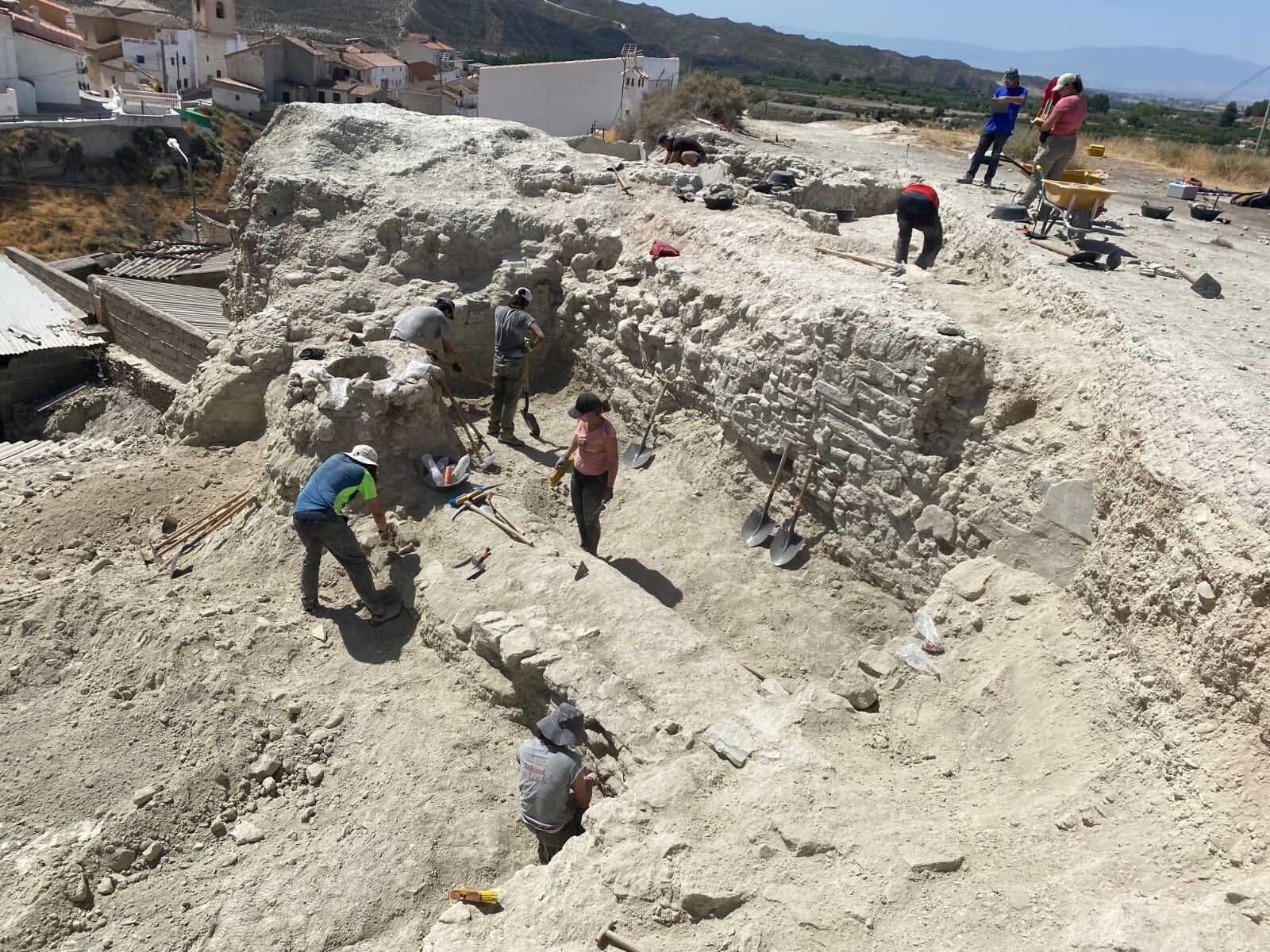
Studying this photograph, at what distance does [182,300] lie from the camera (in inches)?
615

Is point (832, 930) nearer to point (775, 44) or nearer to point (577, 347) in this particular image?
point (577, 347)

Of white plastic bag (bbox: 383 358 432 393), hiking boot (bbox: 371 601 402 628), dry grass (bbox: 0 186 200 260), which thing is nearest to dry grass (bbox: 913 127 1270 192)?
white plastic bag (bbox: 383 358 432 393)

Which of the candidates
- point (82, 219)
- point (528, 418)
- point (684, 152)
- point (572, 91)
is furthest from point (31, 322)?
point (82, 219)

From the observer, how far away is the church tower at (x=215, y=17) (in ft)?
181

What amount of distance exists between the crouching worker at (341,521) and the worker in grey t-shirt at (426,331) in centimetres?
243

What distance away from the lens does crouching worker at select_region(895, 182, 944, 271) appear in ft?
29.8

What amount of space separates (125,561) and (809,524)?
6622mm

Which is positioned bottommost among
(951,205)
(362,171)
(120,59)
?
(120,59)

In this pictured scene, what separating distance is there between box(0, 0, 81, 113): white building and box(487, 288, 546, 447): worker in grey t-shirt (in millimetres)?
43174

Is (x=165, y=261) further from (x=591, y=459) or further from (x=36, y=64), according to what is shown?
(x=36, y=64)

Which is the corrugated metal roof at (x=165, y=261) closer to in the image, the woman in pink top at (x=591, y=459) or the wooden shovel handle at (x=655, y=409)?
the wooden shovel handle at (x=655, y=409)

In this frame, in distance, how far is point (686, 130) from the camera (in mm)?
17500

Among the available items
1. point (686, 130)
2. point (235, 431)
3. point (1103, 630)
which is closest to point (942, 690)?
point (1103, 630)

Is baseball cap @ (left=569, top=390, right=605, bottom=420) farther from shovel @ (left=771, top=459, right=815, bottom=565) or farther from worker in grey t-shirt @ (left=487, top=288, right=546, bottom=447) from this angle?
worker in grey t-shirt @ (left=487, top=288, right=546, bottom=447)
